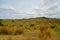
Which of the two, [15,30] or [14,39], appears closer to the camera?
[14,39]

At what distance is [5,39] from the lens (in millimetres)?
16828

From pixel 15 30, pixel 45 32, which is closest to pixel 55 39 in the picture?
pixel 45 32

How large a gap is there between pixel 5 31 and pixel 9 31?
40 centimetres

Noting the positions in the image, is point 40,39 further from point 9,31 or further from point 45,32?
point 9,31

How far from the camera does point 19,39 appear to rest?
1736 centimetres

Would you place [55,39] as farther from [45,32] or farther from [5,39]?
[5,39]

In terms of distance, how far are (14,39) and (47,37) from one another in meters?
2.57

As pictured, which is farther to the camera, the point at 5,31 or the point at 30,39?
the point at 5,31

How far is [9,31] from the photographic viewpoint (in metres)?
22.4

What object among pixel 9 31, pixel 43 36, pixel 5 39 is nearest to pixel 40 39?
pixel 43 36

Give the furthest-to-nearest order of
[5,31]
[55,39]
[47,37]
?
1. [5,31]
2. [55,39]
3. [47,37]

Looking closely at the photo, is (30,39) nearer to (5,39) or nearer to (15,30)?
(5,39)

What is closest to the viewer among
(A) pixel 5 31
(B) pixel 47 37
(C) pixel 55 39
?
(B) pixel 47 37

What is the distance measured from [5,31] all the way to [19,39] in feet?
16.9
